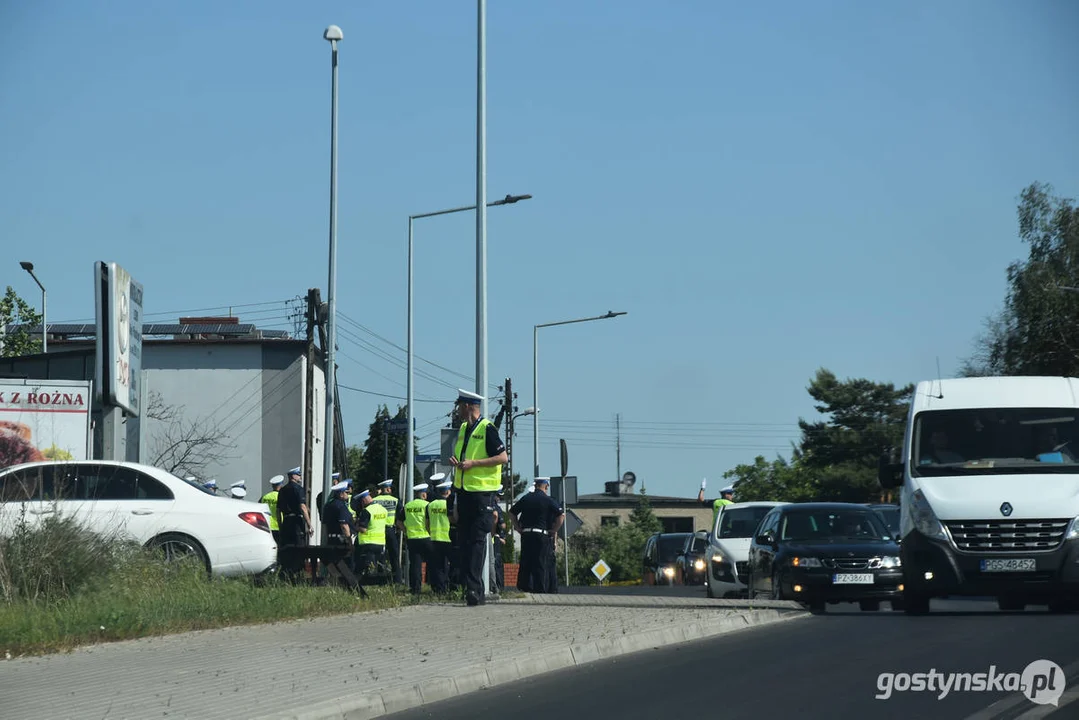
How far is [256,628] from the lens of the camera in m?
13.1

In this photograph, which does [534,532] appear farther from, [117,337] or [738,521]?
[117,337]

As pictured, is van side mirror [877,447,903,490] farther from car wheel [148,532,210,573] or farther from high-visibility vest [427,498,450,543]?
car wheel [148,532,210,573]

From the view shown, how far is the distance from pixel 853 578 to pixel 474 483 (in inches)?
205

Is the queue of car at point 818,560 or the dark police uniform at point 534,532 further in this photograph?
the dark police uniform at point 534,532

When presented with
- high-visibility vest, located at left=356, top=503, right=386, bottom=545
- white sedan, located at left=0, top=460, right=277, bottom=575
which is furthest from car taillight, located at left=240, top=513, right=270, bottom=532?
high-visibility vest, located at left=356, top=503, right=386, bottom=545

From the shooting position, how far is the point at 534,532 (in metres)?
19.9

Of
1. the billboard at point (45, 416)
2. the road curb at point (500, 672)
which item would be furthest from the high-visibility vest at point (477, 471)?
the billboard at point (45, 416)

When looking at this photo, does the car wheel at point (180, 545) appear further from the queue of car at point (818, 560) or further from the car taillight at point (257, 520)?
the queue of car at point (818, 560)

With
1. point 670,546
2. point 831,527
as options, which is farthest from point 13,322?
point 831,527

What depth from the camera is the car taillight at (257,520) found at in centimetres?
1858

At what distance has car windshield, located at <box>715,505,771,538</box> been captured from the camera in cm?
2412

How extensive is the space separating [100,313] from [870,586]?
1233 cm

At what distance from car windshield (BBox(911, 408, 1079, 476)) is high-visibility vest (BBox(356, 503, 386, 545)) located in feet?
31.8

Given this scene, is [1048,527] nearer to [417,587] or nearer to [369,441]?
[417,587]
